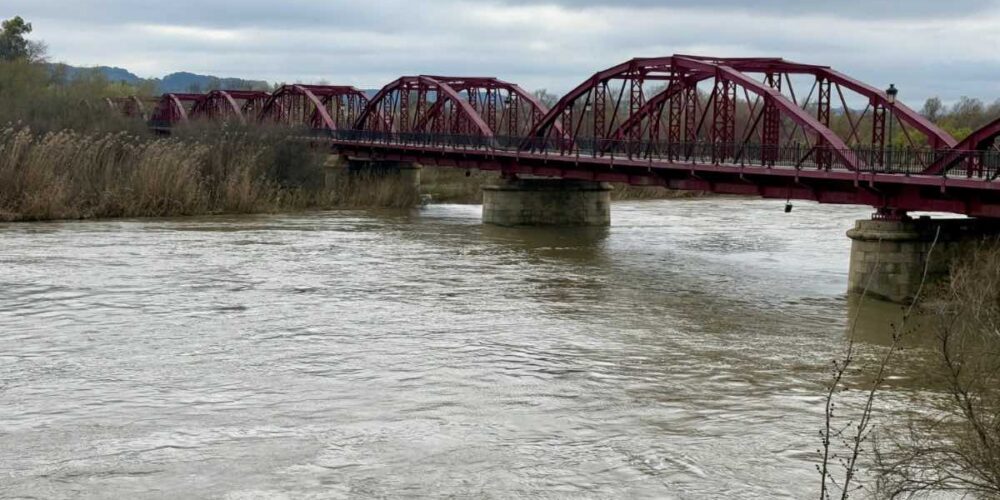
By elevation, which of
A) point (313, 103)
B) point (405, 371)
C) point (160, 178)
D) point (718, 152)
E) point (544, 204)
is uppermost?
point (313, 103)

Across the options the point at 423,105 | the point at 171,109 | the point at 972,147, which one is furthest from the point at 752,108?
the point at 171,109

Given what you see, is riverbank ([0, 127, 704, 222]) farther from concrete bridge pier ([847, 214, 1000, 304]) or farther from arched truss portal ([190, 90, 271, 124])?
concrete bridge pier ([847, 214, 1000, 304])

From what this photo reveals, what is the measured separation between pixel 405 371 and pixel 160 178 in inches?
1375

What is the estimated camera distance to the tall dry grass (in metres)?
47.2

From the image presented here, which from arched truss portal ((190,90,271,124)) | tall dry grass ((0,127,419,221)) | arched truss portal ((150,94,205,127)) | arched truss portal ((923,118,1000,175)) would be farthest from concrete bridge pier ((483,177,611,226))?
arched truss portal ((150,94,205,127))

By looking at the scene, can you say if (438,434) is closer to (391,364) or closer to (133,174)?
(391,364)

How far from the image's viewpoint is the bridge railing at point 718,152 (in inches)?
1260

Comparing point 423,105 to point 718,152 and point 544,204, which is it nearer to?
point 544,204

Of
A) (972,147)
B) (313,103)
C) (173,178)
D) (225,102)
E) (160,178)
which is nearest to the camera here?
(972,147)

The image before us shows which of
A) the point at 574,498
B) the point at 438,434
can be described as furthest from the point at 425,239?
the point at 574,498

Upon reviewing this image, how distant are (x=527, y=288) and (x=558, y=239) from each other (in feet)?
52.9

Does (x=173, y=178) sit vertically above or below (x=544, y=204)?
above

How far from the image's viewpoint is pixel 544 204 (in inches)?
2130

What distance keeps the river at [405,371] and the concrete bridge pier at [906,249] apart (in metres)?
2.02
